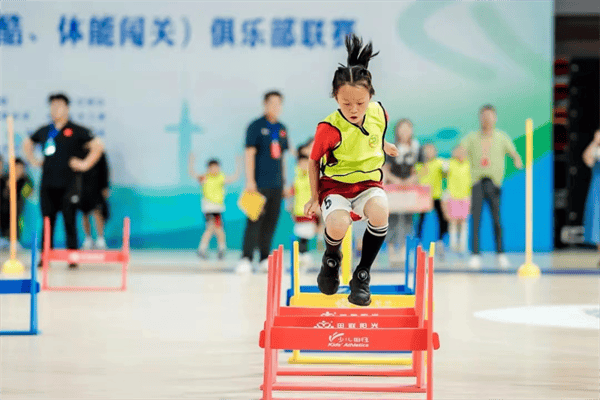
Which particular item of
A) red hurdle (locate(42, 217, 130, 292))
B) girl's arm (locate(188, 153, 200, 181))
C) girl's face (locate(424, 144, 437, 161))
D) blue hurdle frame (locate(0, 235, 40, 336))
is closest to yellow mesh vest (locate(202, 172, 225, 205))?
girl's arm (locate(188, 153, 200, 181))

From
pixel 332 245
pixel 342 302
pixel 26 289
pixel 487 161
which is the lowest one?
pixel 26 289

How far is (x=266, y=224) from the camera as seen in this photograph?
8688 millimetres

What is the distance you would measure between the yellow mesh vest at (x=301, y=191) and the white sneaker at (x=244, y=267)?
1002 mm

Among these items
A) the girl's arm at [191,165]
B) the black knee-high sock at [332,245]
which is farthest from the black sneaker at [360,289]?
the girl's arm at [191,165]

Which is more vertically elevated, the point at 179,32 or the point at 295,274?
the point at 179,32

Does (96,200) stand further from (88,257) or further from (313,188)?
(313,188)

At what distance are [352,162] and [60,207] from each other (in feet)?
20.4

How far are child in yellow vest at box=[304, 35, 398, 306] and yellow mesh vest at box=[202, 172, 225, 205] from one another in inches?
332

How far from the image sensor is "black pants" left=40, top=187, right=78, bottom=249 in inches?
345

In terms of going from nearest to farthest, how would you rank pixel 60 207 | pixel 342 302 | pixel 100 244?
pixel 342 302
pixel 60 207
pixel 100 244

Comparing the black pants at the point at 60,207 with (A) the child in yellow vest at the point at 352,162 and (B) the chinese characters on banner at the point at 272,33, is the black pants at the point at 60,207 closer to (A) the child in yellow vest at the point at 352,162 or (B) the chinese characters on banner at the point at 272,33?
(B) the chinese characters on banner at the point at 272,33

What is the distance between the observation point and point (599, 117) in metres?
14.7

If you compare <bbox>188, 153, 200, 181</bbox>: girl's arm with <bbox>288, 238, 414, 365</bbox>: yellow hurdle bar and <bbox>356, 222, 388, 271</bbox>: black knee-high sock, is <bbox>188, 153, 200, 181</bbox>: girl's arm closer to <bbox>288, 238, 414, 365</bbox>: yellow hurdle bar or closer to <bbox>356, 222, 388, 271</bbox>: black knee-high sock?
<bbox>288, 238, 414, 365</bbox>: yellow hurdle bar

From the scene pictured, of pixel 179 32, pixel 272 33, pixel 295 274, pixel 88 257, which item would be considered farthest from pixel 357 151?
pixel 179 32
